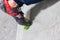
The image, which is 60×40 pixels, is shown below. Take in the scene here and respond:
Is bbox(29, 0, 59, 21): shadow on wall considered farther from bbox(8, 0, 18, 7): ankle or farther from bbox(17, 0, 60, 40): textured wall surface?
bbox(8, 0, 18, 7): ankle

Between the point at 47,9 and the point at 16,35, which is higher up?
the point at 47,9

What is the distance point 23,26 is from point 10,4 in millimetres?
263

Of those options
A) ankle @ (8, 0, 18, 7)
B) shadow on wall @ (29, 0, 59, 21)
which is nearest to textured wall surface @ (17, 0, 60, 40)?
shadow on wall @ (29, 0, 59, 21)

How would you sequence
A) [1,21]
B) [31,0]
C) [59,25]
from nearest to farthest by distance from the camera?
[31,0] → [59,25] → [1,21]

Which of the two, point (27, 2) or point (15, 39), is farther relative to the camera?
point (15, 39)

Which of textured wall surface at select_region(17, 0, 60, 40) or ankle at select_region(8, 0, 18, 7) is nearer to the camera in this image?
ankle at select_region(8, 0, 18, 7)

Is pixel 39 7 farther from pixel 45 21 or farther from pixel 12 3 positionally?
pixel 12 3

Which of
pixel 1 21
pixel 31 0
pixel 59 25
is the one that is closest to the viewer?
pixel 31 0

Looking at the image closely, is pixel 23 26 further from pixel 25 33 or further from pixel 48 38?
pixel 48 38

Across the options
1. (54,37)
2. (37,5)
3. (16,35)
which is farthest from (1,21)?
(54,37)

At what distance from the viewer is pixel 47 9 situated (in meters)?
1.44

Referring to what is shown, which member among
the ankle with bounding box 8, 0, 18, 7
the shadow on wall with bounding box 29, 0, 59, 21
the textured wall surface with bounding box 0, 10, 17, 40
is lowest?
the textured wall surface with bounding box 0, 10, 17, 40

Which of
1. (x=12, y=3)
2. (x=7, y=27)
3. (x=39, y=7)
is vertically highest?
(x=12, y=3)

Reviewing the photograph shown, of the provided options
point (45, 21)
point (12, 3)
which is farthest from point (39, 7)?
point (12, 3)
